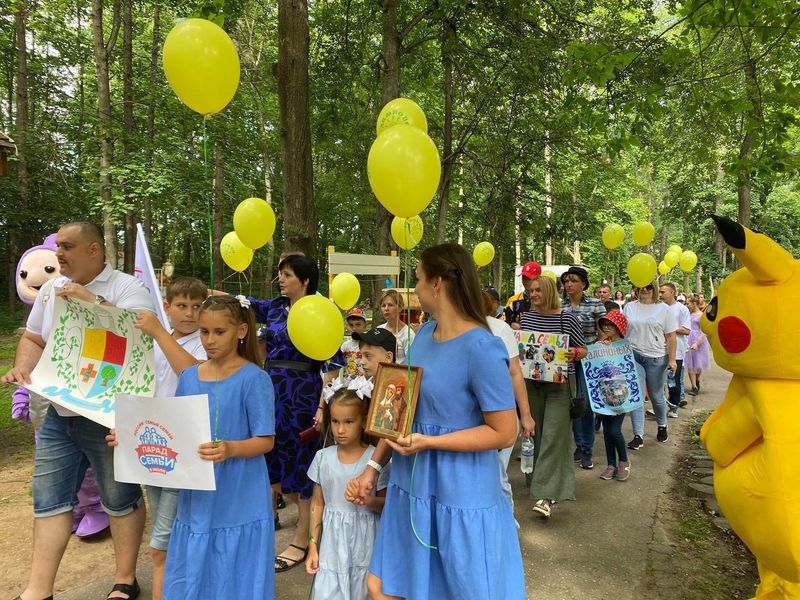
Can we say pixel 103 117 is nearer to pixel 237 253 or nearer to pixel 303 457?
pixel 237 253

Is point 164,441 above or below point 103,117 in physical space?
below

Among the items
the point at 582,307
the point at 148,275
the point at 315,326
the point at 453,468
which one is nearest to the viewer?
the point at 453,468

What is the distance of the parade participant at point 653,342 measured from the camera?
5801 mm

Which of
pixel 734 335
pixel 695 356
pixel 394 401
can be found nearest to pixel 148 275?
pixel 394 401

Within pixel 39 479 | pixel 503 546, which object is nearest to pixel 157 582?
pixel 39 479

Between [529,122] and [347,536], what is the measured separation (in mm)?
9101

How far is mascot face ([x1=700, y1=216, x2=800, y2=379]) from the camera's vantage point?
190cm

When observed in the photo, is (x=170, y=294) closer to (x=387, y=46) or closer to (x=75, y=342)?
(x=75, y=342)

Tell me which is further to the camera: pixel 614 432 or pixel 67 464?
pixel 614 432

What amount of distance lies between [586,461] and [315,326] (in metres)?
3.62

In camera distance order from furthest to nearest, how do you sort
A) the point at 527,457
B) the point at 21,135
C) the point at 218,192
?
the point at 218,192 < the point at 21,135 < the point at 527,457

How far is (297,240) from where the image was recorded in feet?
16.0

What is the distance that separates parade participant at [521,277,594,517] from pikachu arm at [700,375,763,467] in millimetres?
1640

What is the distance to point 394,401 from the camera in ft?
6.16
